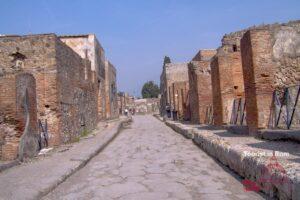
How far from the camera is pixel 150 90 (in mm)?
108938

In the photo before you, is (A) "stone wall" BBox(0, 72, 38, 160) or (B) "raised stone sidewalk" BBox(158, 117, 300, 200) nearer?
(B) "raised stone sidewalk" BBox(158, 117, 300, 200)

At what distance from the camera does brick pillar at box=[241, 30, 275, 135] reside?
9156 mm

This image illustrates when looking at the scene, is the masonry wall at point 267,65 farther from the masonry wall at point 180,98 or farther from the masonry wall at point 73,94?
the masonry wall at point 180,98

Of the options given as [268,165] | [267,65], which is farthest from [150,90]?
[268,165]

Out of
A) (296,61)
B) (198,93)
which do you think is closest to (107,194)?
(296,61)

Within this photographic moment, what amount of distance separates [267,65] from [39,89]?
22.6 ft

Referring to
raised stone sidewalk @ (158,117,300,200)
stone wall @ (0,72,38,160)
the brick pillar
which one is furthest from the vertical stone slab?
stone wall @ (0,72,38,160)

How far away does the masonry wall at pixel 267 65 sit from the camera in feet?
30.3

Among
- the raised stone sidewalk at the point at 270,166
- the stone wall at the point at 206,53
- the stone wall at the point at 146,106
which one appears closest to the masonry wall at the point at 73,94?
the raised stone sidewalk at the point at 270,166

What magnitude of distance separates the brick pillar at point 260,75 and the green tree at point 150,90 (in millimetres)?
98385

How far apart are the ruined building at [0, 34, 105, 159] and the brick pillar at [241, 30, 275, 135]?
5.22m

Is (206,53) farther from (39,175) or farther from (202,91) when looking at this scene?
(39,175)

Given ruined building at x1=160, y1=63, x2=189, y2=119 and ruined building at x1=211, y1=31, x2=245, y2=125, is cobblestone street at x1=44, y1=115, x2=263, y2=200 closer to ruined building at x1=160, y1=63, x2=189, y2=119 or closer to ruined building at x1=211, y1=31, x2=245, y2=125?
ruined building at x1=211, y1=31, x2=245, y2=125

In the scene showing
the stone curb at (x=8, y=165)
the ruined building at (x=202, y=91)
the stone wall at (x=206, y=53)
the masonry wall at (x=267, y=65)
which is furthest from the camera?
the stone wall at (x=206, y=53)
